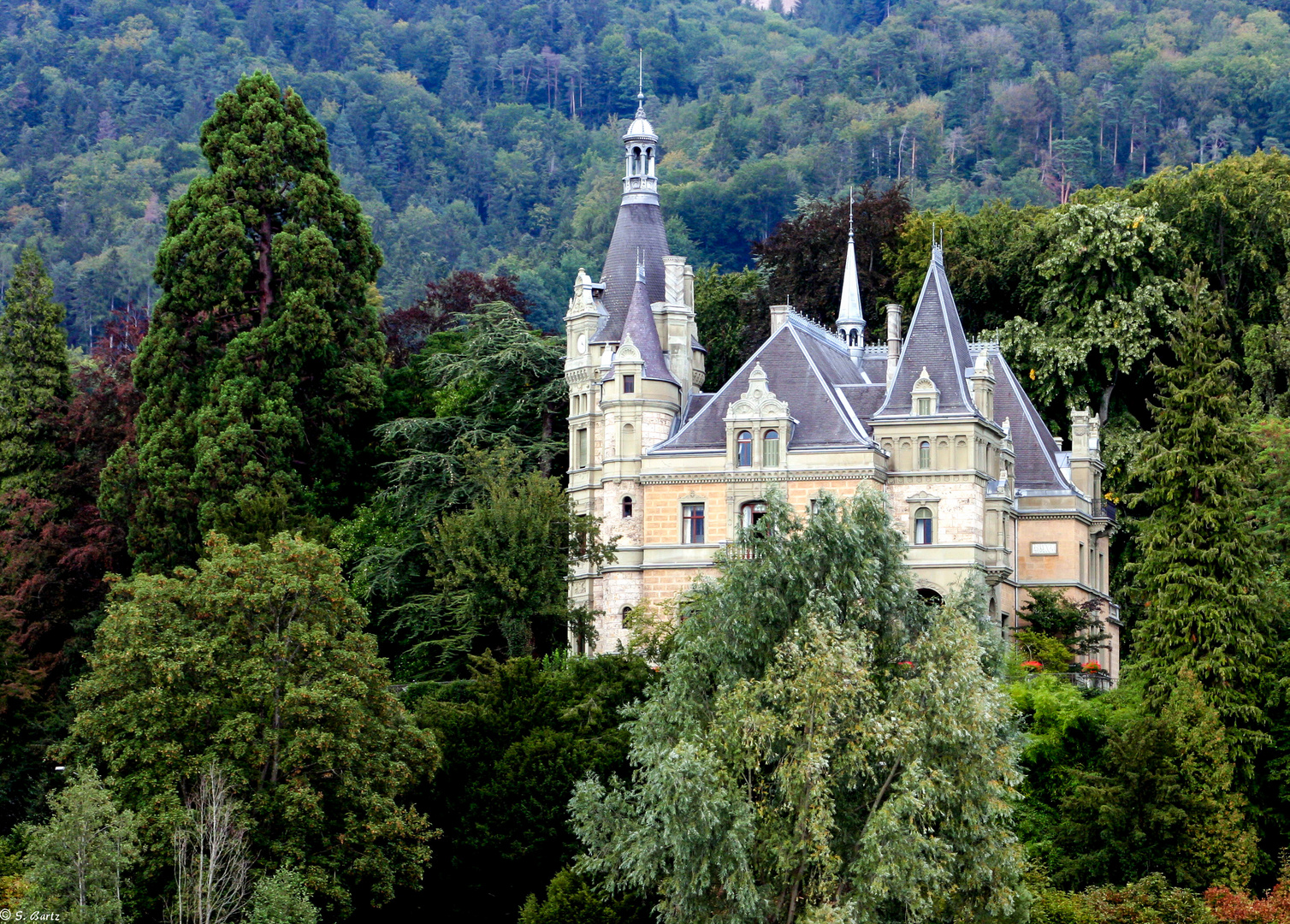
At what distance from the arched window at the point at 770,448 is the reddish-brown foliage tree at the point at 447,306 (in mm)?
21736

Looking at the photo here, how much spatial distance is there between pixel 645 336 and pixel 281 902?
83.9 feet

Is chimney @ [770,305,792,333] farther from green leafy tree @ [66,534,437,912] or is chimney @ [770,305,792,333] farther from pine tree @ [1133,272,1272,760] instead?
green leafy tree @ [66,534,437,912]

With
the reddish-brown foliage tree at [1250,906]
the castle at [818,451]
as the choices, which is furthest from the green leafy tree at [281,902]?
the castle at [818,451]

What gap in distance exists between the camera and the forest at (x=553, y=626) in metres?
38.7

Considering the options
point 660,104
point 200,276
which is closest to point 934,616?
point 200,276

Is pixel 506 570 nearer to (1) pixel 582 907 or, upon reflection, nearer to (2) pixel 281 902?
(1) pixel 582 907

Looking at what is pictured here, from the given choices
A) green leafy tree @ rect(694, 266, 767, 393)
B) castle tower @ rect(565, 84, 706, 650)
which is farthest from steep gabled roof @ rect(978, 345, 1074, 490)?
green leafy tree @ rect(694, 266, 767, 393)

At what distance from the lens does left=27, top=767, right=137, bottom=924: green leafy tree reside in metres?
41.4

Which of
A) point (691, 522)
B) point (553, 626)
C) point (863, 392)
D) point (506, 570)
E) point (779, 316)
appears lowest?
point (553, 626)

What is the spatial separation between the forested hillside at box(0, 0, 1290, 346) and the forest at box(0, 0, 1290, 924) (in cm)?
5384

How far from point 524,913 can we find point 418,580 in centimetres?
Answer: 2061

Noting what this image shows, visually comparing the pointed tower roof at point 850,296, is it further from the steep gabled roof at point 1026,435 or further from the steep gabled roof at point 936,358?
the steep gabled roof at point 936,358

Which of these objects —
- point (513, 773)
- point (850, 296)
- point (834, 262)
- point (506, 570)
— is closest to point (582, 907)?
point (513, 773)

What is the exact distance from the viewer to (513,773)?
49.8m
